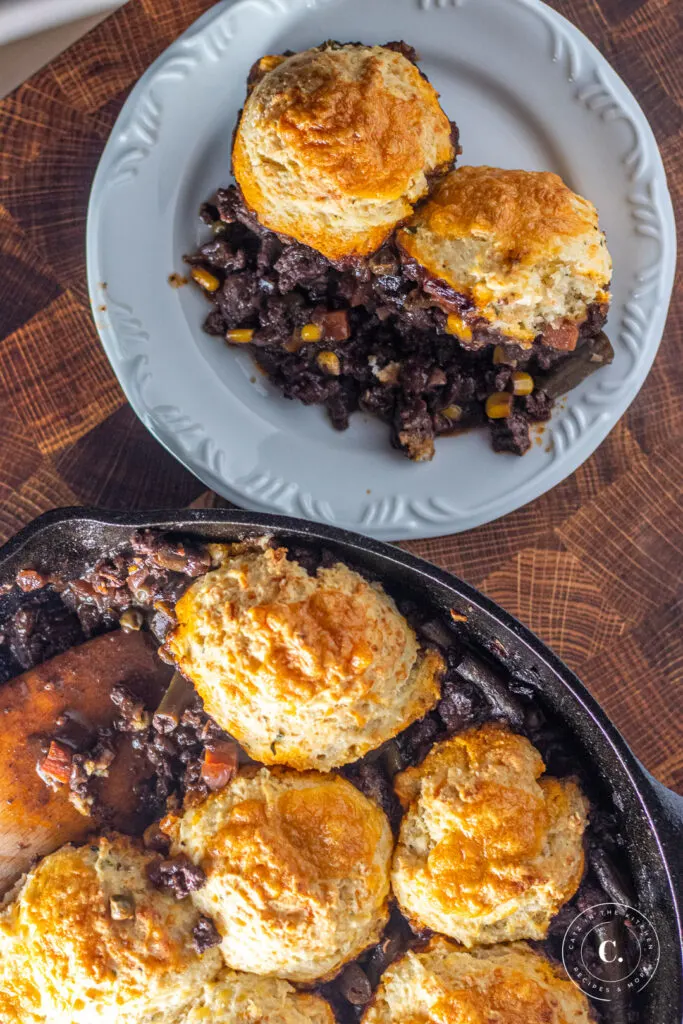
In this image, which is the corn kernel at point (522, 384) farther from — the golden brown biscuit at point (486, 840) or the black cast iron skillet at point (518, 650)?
the golden brown biscuit at point (486, 840)

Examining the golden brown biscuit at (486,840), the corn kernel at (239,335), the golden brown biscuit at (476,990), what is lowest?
the golden brown biscuit at (476,990)

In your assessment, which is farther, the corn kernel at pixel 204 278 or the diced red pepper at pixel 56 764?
the corn kernel at pixel 204 278

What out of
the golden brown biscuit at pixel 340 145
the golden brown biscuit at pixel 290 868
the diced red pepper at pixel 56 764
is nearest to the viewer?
the golden brown biscuit at pixel 290 868

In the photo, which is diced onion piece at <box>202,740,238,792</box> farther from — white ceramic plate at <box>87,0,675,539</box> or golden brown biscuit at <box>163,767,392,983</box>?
white ceramic plate at <box>87,0,675,539</box>

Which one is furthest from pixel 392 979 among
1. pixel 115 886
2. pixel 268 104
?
pixel 268 104

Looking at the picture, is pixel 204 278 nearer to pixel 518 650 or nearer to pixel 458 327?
pixel 458 327

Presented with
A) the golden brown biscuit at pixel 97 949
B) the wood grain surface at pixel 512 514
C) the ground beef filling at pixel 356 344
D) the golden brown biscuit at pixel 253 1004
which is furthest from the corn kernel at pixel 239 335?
A: the golden brown biscuit at pixel 253 1004

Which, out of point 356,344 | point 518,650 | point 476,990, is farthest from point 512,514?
point 476,990
